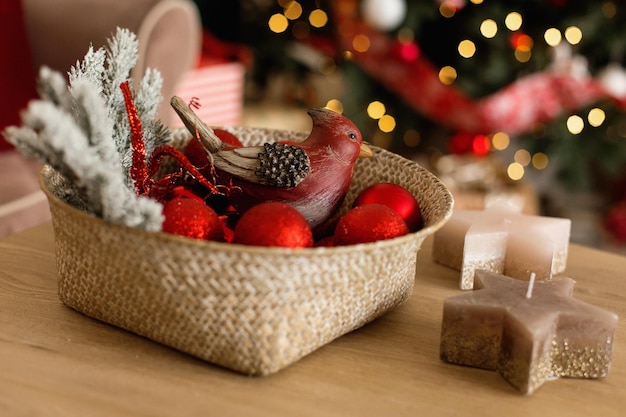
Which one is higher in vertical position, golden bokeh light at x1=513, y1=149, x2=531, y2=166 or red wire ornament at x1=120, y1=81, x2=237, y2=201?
red wire ornament at x1=120, y1=81, x2=237, y2=201

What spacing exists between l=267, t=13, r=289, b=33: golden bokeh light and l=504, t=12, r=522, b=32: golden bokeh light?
656 millimetres

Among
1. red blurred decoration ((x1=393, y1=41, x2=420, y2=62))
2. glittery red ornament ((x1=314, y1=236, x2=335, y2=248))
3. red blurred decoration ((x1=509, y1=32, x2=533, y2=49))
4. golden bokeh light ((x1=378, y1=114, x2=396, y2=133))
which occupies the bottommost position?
glittery red ornament ((x1=314, y1=236, x2=335, y2=248))

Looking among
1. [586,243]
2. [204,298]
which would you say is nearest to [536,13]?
[586,243]

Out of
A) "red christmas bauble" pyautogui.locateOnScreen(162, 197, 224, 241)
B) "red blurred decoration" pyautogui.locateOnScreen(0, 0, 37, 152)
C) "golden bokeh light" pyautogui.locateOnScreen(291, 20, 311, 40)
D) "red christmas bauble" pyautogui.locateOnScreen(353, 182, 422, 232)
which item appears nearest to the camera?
"red christmas bauble" pyautogui.locateOnScreen(162, 197, 224, 241)

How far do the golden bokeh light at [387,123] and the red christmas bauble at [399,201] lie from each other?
145cm

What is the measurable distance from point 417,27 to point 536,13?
37 centimetres

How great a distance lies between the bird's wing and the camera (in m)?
→ 0.68

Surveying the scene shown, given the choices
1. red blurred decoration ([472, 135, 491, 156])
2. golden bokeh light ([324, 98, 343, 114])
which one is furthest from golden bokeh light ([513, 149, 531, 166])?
golden bokeh light ([324, 98, 343, 114])

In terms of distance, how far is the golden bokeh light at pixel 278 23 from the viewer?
220cm

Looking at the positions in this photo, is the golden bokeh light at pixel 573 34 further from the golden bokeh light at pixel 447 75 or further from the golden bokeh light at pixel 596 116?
the golden bokeh light at pixel 447 75

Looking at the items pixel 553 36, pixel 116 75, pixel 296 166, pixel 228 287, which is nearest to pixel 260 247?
pixel 228 287

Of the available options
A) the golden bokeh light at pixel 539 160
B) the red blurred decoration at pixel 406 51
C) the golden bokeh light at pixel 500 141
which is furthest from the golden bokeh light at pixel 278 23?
the golden bokeh light at pixel 539 160

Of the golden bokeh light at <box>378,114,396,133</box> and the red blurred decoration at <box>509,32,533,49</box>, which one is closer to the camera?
the red blurred decoration at <box>509,32,533,49</box>

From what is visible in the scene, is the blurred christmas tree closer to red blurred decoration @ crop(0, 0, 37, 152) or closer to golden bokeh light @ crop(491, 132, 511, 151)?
golden bokeh light @ crop(491, 132, 511, 151)
